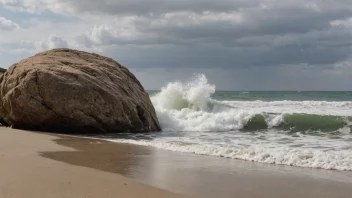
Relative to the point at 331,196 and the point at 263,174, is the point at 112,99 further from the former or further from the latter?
the point at 331,196

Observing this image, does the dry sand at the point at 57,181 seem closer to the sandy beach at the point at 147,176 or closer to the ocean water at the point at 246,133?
the sandy beach at the point at 147,176

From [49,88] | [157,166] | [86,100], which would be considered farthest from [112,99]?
[157,166]

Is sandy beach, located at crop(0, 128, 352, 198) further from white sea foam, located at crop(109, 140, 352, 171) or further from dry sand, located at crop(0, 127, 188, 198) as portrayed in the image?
white sea foam, located at crop(109, 140, 352, 171)

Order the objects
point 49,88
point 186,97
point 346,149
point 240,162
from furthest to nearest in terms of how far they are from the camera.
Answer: point 186,97, point 49,88, point 346,149, point 240,162

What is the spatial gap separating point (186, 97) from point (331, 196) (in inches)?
644

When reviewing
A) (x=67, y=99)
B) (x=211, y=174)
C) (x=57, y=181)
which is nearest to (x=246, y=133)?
(x=67, y=99)

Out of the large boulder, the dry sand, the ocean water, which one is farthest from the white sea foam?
the large boulder

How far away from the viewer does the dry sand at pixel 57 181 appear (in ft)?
15.8

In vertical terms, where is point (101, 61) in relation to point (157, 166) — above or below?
above

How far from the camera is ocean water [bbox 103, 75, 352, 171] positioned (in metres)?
8.12

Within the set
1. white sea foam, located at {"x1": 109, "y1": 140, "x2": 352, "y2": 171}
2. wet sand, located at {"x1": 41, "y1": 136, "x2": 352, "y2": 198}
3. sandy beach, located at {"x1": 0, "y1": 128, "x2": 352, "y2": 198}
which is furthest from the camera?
white sea foam, located at {"x1": 109, "y1": 140, "x2": 352, "y2": 171}

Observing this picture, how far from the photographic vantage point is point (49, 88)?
12734 millimetres

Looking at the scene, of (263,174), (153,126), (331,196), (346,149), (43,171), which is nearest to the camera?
(331,196)

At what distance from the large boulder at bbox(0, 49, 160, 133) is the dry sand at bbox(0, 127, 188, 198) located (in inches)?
212
